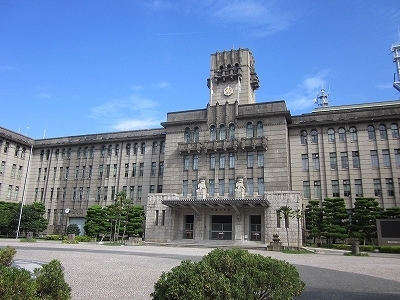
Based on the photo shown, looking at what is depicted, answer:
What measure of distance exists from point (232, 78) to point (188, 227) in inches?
789

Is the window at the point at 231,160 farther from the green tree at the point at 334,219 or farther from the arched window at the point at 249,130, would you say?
the green tree at the point at 334,219

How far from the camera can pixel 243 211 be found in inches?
1384

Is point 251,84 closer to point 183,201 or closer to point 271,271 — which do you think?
point 183,201

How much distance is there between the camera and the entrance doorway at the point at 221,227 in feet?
118

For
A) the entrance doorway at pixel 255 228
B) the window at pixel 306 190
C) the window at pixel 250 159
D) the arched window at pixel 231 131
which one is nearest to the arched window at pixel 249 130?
the arched window at pixel 231 131

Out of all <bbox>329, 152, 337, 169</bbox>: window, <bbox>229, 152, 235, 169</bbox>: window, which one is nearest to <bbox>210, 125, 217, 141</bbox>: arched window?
<bbox>229, 152, 235, 169</bbox>: window

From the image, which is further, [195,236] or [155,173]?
[155,173]

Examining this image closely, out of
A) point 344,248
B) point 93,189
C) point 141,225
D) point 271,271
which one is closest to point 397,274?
point 271,271

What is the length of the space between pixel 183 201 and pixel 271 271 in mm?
29272

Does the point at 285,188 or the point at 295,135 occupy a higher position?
the point at 295,135

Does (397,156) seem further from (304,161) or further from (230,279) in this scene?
(230,279)

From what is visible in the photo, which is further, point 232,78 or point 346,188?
point 232,78

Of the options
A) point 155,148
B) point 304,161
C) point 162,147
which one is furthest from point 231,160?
point 155,148

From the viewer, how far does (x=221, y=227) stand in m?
36.4
